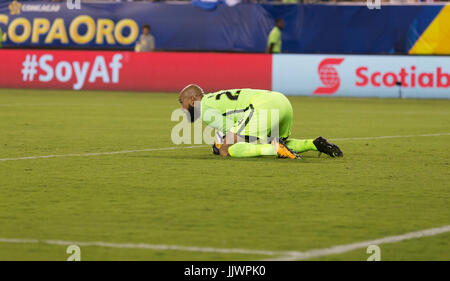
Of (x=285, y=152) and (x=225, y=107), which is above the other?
(x=225, y=107)

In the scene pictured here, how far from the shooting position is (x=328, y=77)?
2731cm

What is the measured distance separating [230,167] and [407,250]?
15.5 feet

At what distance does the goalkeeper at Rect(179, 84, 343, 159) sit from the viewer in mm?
11820

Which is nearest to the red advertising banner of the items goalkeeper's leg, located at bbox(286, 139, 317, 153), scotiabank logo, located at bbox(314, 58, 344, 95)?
scotiabank logo, located at bbox(314, 58, 344, 95)

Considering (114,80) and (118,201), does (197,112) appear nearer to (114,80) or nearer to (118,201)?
(118,201)

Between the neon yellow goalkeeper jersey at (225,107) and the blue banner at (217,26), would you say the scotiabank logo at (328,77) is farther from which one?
the neon yellow goalkeeper jersey at (225,107)

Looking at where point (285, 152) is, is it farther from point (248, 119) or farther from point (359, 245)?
point (359, 245)

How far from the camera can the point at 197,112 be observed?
1212cm

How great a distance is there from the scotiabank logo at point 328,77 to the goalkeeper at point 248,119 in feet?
48.3

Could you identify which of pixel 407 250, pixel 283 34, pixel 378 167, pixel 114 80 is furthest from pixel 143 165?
pixel 283 34

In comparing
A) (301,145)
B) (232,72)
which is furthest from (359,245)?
(232,72)

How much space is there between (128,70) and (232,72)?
3009 millimetres

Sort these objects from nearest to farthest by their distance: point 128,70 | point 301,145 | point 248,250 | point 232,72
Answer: point 248,250 → point 301,145 → point 232,72 → point 128,70

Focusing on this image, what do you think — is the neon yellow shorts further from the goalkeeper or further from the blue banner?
the blue banner
